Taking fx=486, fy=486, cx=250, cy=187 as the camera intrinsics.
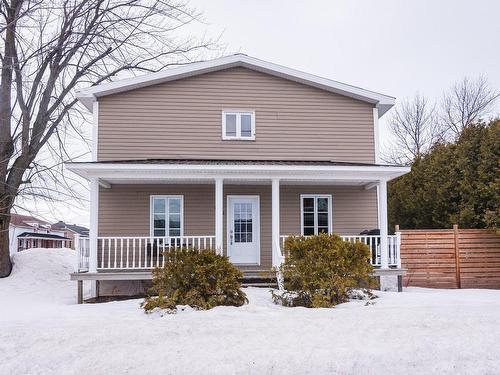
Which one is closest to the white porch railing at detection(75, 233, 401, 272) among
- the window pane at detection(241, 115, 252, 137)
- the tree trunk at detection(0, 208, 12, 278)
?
the window pane at detection(241, 115, 252, 137)

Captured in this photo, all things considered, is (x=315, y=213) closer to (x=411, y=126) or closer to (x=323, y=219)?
(x=323, y=219)

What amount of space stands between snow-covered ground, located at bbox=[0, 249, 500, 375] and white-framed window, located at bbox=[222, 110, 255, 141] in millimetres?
5907

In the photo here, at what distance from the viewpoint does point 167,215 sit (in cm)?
1309

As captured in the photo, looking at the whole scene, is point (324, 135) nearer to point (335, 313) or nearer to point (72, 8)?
point (335, 313)

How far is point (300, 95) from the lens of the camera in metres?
13.8

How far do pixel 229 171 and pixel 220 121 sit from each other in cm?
241

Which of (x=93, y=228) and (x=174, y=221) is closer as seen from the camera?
(x=93, y=228)

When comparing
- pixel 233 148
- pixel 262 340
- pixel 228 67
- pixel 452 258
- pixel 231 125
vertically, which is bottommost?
pixel 262 340

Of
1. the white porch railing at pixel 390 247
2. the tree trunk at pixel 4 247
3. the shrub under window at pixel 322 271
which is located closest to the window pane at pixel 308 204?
the white porch railing at pixel 390 247

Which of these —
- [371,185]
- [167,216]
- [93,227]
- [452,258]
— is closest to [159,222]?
[167,216]

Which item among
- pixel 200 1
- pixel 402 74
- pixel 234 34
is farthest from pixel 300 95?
pixel 402 74

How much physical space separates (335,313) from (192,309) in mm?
2329

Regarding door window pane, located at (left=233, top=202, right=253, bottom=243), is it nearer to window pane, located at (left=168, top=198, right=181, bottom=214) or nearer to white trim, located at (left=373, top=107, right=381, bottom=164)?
window pane, located at (left=168, top=198, right=181, bottom=214)

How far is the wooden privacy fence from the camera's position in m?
12.7
